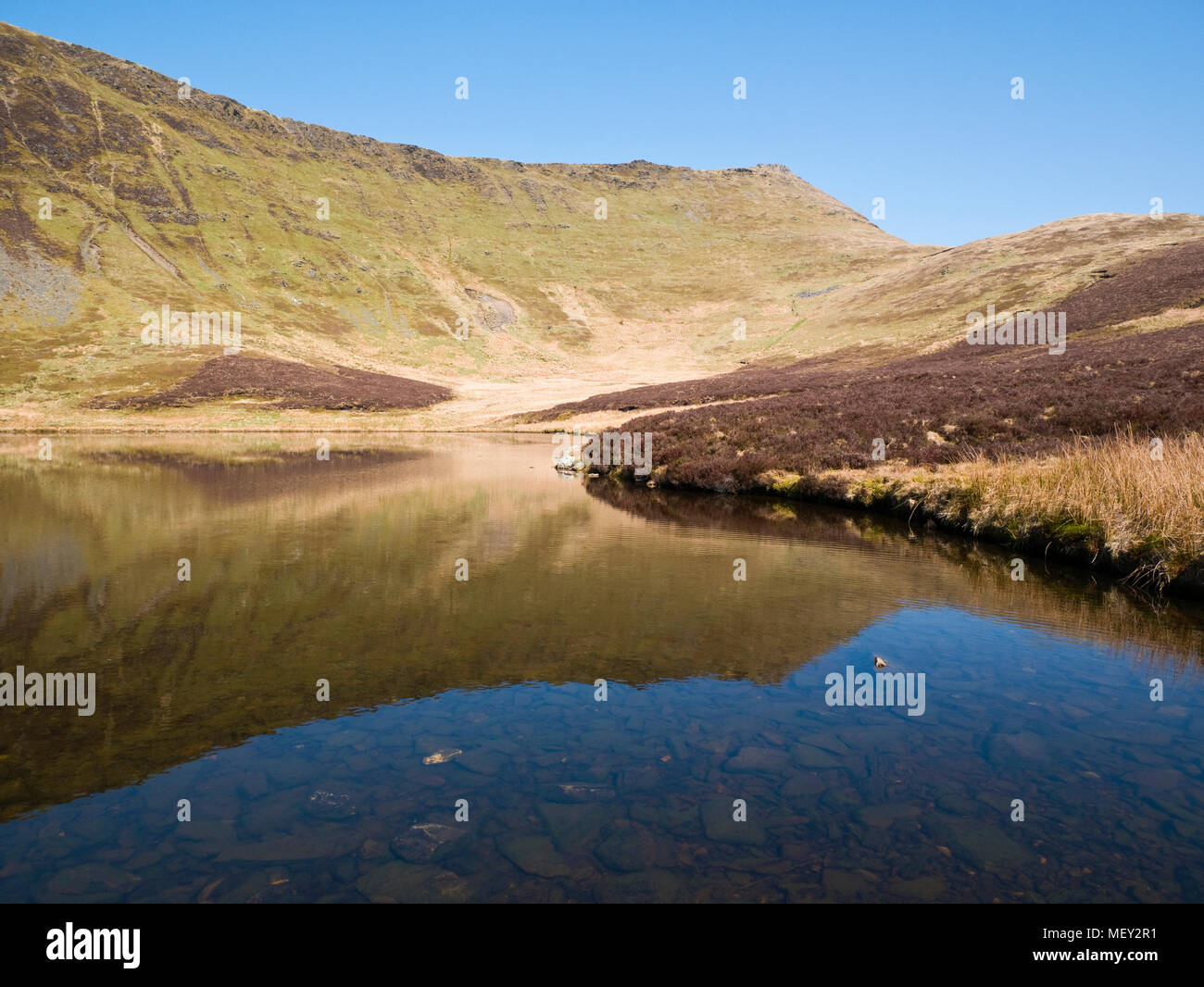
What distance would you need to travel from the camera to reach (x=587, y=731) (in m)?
7.99

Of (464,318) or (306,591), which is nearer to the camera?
(306,591)

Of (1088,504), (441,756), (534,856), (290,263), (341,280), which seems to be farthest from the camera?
(341,280)

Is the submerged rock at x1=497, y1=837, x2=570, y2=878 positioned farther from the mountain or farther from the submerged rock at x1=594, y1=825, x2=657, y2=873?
the mountain

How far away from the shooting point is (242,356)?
87.5 metres

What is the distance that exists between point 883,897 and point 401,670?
666 cm

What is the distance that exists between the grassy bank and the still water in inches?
32.8

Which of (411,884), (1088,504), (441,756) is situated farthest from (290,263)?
(411,884)

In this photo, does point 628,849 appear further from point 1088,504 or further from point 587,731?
point 1088,504

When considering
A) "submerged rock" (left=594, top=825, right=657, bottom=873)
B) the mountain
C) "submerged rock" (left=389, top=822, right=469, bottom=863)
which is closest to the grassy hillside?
the mountain

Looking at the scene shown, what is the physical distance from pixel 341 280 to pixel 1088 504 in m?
140

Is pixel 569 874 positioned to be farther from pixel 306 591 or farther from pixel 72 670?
pixel 306 591

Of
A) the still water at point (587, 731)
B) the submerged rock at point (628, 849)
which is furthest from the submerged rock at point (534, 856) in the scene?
the submerged rock at point (628, 849)

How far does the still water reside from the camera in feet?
18.1
